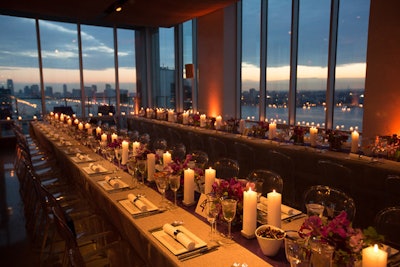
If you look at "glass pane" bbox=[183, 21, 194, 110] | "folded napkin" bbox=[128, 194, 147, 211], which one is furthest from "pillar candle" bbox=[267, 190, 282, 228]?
"glass pane" bbox=[183, 21, 194, 110]

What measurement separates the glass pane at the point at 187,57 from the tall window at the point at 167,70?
19.9 inches

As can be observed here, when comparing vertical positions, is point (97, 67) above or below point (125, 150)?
above

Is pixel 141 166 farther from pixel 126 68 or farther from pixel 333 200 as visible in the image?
pixel 126 68

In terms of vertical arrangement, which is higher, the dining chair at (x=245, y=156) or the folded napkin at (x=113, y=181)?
the folded napkin at (x=113, y=181)

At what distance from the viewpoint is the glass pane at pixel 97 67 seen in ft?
33.4

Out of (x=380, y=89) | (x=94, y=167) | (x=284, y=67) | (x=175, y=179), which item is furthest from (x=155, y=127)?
(x=175, y=179)

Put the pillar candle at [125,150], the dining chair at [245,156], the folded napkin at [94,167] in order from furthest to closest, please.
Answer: the dining chair at [245,156] → the pillar candle at [125,150] → the folded napkin at [94,167]

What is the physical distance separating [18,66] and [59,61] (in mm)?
1147

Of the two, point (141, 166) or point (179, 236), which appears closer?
point (179, 236)

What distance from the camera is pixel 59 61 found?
32.4 feet

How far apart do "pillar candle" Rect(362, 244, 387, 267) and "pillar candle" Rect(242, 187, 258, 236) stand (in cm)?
62

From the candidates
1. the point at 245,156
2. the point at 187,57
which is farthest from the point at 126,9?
the point at 245,156

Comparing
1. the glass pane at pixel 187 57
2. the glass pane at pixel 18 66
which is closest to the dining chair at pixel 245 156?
the glass pane at pixel 187 57

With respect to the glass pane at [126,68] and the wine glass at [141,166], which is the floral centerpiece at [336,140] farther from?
the glass pane at [126,68]
